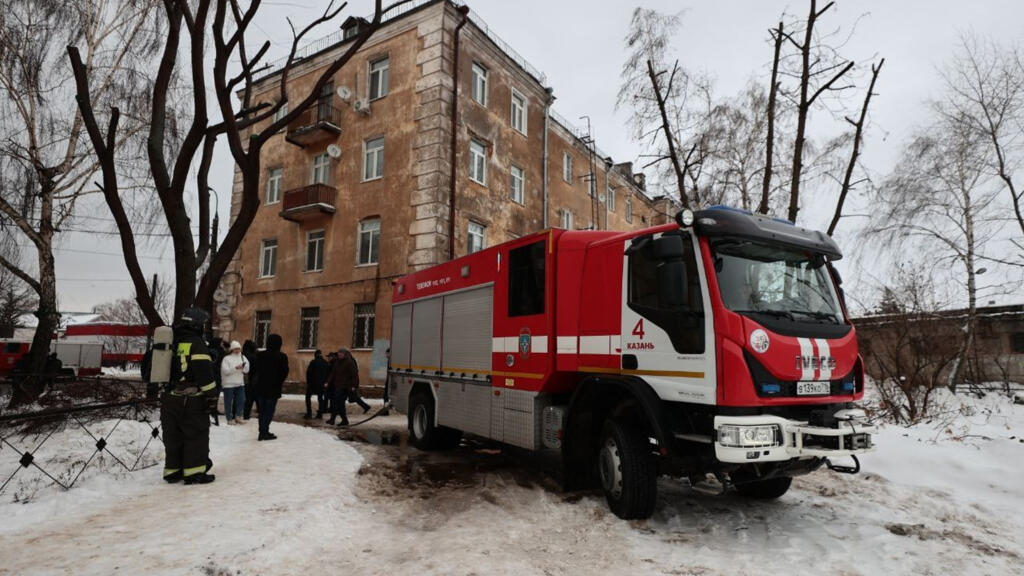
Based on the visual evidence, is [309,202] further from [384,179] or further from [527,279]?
[527,279]

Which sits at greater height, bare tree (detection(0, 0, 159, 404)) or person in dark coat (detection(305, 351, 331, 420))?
bare tree (detection(0, 0, 159, 404))

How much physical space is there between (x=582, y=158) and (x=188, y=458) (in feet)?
82.0

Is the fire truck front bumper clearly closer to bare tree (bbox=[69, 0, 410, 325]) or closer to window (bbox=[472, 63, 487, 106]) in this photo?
bare tree (bbox=[69, 0, 410, 325])

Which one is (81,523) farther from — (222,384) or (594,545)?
(222,384)

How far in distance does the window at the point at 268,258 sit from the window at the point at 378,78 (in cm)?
745

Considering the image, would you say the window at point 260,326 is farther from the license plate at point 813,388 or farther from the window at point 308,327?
the license plate at point 813,388

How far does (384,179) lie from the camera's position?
20.6 meters

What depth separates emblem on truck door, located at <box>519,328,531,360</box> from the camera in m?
7.05

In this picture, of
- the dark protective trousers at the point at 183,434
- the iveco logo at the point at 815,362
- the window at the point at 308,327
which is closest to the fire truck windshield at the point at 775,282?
the iveco logo at the point at 815,362

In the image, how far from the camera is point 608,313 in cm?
608

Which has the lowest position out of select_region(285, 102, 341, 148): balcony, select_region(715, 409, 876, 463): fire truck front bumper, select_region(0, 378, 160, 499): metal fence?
select_region(0, 378, 160, 499): metal fence

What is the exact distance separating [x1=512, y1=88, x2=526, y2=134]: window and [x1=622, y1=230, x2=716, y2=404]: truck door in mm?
19103

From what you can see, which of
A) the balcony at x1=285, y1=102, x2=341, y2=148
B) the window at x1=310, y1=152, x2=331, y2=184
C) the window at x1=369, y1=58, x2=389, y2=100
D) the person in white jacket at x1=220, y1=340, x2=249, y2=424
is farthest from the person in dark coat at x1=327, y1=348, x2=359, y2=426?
the window at x1=369, y1=58, x2=389, y2=100

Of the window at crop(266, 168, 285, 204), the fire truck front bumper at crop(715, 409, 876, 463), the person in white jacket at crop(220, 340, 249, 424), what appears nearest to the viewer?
the fire truck front bumper at crop(715, 409, 876, 463)
